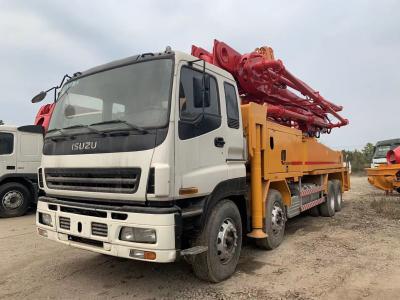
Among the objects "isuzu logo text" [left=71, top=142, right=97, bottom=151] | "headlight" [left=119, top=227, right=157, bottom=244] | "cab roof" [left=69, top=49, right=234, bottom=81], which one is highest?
"cab roof" [left=69, top=49, right=234, bottom=81]

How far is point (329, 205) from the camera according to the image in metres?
9.16

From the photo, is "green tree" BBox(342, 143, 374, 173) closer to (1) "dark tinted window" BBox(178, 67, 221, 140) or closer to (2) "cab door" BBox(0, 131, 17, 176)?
(2) "cab door" BBox(0, 131, 17, 176)

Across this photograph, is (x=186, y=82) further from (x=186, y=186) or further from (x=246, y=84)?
(x=246, y=84)

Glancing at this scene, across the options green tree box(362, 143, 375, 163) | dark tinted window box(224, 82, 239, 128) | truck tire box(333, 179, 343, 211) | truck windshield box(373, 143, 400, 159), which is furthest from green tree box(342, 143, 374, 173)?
dark tinted window box(224, 82, 239, 128)

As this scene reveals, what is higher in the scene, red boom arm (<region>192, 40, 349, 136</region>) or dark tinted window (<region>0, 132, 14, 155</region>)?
red boom arm (<region>192, 40, 349, 136</region>)

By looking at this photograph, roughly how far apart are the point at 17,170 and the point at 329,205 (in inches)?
325

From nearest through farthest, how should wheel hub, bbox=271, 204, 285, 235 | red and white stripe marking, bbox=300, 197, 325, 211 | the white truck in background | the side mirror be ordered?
the side mirror, wheel hub, bbox=271, 204, 285, 235, red and white stripe marking, bbox=300, 197, 325, 211, the white truck in background

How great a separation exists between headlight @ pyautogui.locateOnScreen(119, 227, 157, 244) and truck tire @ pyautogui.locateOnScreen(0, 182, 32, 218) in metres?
7.40

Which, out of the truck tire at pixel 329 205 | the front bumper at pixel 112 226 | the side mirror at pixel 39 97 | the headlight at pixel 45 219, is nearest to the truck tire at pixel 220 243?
the front bumper at pixel 112 226

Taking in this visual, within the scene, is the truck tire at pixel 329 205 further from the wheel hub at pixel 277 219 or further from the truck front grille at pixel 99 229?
the truck front grille at pixel 99 229

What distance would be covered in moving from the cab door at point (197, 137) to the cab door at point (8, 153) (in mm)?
7595

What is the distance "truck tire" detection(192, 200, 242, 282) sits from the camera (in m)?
4.06

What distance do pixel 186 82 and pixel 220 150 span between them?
967mm

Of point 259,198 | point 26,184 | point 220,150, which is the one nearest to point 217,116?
point 220,150
